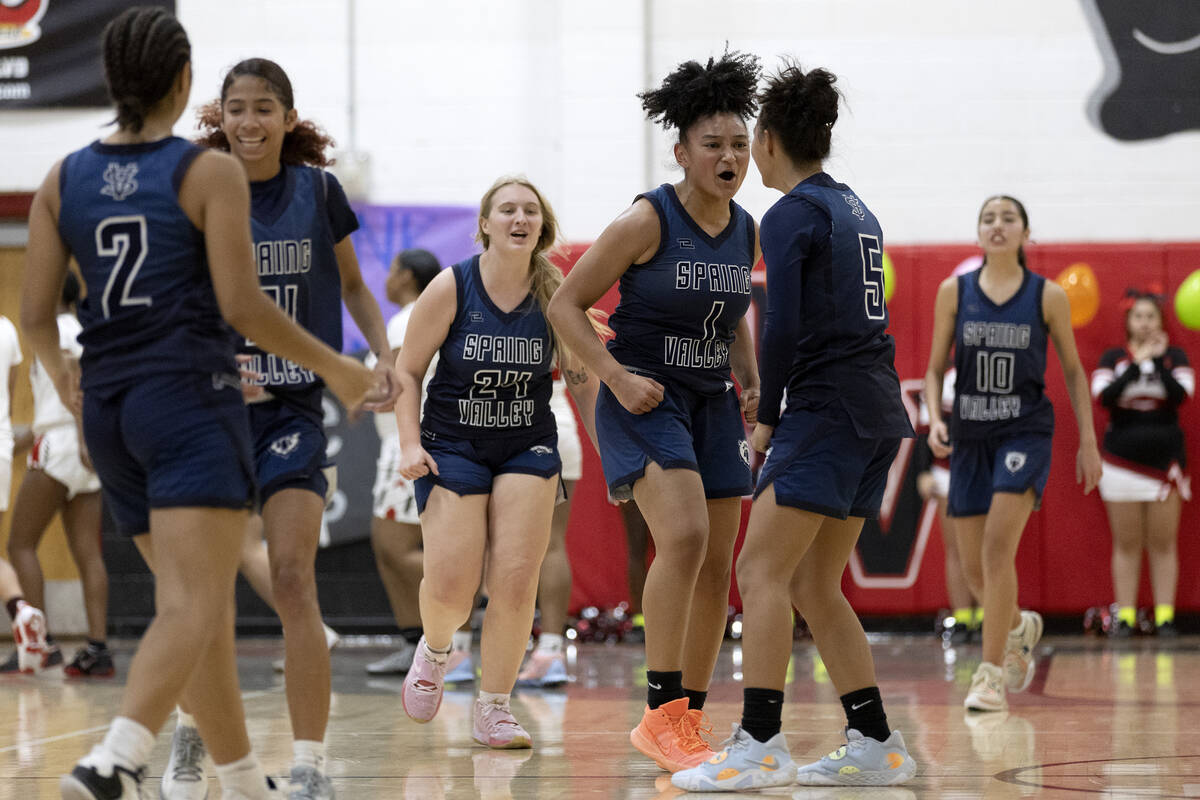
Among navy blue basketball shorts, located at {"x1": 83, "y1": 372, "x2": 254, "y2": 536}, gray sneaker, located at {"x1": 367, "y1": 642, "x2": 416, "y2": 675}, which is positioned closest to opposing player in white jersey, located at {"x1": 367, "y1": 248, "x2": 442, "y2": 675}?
gray sneaker, located at {"x1": 367, "y1": 642, "x2": 416, "y2": 675}

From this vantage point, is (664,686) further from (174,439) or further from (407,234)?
(407,234)

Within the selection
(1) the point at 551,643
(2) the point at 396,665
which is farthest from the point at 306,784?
(2) the point at 396,665

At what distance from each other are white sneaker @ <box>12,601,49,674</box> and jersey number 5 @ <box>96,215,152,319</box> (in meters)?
4.59

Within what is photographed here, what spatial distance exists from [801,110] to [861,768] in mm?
1775

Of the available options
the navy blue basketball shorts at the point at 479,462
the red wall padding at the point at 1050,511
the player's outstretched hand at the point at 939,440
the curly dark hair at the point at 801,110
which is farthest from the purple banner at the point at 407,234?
the curly dark hair at the point at 801,110

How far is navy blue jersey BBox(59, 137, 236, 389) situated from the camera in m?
2.81

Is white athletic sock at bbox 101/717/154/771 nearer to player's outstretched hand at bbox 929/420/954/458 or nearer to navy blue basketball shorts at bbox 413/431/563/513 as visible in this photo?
navy blue basketball shorts at bbox 413/431/563/513

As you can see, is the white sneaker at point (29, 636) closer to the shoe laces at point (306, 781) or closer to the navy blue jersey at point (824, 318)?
the shoe laces at point (306, 781)

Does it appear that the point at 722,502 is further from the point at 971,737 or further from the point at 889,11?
the point at 889,11

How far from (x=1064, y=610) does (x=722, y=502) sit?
199 inches

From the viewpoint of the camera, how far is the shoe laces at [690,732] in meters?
4.04

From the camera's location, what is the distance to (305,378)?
11.6 feet

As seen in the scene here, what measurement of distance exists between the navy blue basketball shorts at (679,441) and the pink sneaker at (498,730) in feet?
3.06

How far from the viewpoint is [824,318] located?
376 cm
